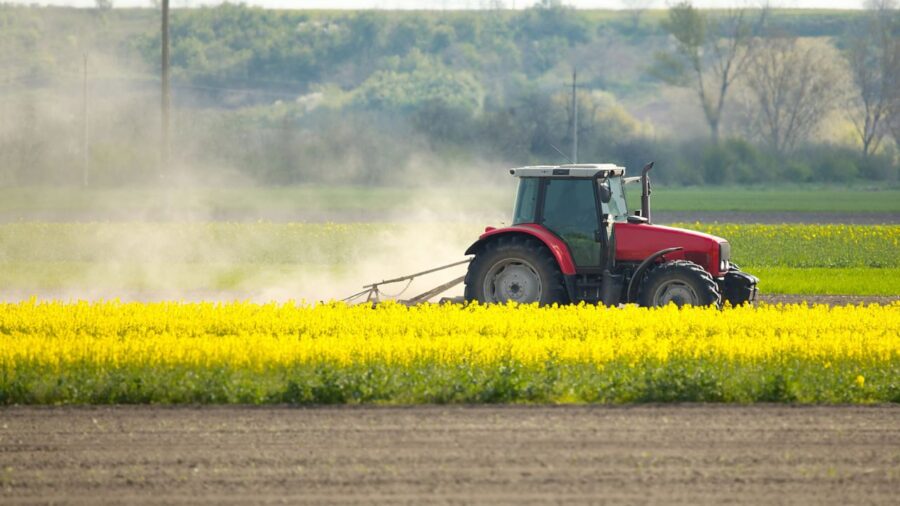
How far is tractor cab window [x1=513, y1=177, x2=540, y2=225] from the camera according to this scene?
18.6 m

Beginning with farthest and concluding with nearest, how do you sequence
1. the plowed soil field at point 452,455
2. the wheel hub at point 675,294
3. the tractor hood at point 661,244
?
the tractor hood at point 661,244, the wheel hub at point 675,294, the plowed soil field at point 452,455

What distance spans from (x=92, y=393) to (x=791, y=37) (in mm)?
76385

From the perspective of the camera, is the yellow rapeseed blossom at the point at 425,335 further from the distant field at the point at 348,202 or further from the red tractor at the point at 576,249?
the distant field at the point at 348,202

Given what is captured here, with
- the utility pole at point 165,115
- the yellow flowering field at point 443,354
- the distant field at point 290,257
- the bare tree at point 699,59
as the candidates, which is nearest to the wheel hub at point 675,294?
the yellow flowering field at point 443,354

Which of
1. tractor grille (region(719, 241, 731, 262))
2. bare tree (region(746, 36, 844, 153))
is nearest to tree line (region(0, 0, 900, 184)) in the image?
bare tree (region(746, 36, 844, 153))

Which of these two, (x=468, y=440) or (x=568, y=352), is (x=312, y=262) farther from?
(x=468, y=440)

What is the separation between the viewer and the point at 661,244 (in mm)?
18406

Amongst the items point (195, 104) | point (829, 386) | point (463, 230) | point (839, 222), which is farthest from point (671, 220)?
point (195, 104)

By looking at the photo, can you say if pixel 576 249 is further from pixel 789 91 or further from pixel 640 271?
pixel 789 91

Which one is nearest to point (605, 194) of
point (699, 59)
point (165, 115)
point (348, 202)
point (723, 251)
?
point (723, 251)

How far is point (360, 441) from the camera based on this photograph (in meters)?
11.1

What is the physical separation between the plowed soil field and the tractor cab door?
19.0ft

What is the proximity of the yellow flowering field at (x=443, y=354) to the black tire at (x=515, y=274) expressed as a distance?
2.31ft

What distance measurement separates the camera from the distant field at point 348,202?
49.5m
